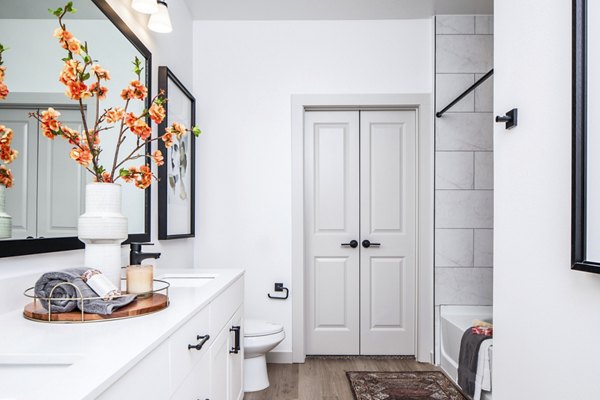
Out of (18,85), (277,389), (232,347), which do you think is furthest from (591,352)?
(277,389)

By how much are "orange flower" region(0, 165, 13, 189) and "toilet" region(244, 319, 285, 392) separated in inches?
66.2

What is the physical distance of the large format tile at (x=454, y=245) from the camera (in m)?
3.15

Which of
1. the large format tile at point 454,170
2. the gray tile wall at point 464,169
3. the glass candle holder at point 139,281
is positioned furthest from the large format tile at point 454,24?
the glass candle holder at point 139,281

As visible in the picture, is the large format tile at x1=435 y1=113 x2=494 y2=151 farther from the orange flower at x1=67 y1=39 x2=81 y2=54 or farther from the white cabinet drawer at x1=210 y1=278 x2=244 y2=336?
the orange flower at x1=67 y1=39 x2=81 y2=54

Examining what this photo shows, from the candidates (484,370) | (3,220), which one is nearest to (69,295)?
(3,220)

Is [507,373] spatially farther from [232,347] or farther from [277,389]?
[277,389]

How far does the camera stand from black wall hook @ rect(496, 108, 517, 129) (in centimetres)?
154

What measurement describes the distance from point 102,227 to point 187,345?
42 centimetres

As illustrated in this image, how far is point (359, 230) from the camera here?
132 inches

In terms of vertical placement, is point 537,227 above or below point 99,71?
below

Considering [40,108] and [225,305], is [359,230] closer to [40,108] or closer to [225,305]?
[225,305]

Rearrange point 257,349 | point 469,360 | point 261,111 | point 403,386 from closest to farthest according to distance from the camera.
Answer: point 469,360, point 257,349, point 403,386, point 261,111

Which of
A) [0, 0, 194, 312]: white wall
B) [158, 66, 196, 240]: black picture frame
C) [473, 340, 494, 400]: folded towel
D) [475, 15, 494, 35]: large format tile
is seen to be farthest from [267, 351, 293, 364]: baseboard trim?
[475, 15, 494, 35]: large format tile

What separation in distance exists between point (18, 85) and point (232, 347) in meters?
1.32
